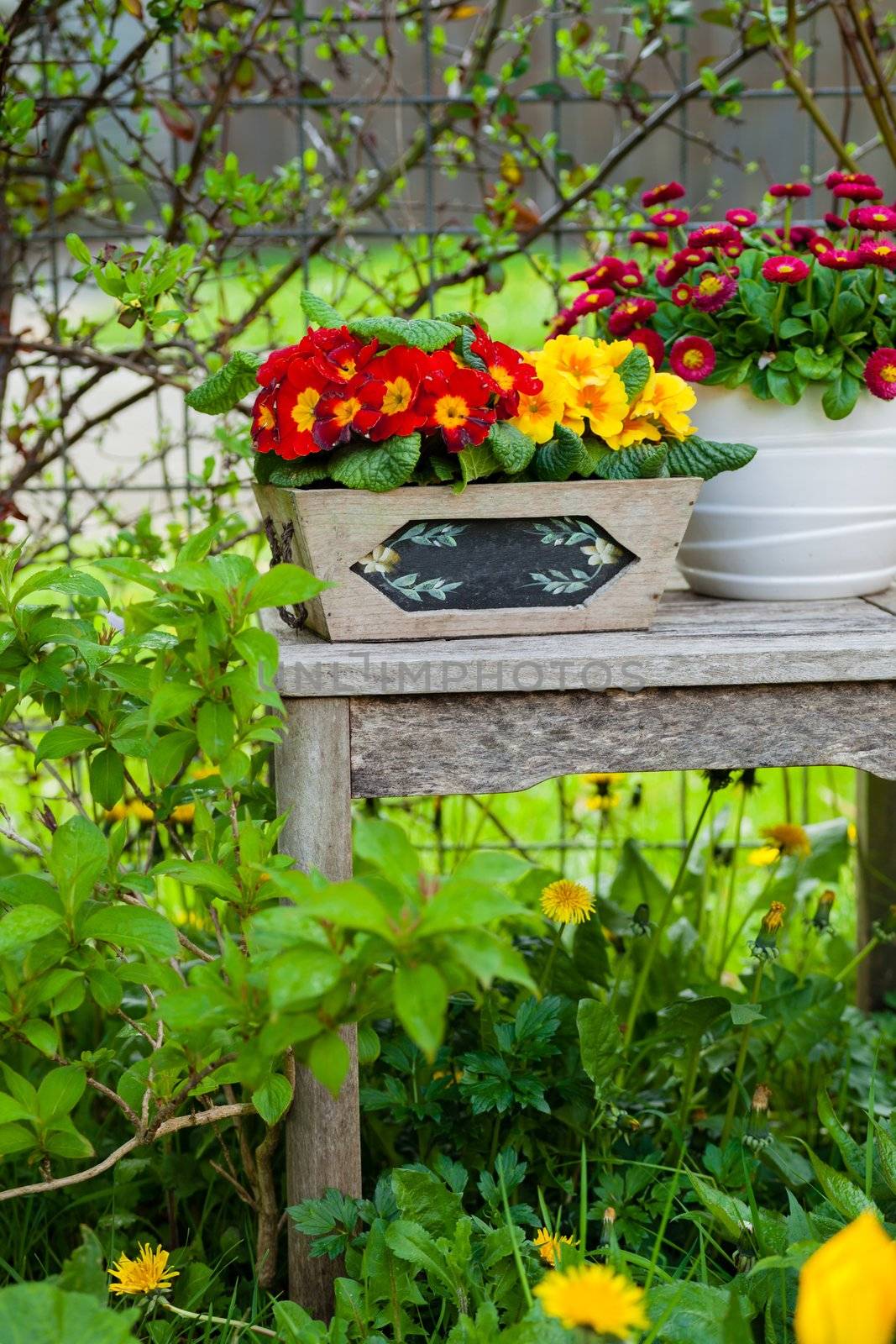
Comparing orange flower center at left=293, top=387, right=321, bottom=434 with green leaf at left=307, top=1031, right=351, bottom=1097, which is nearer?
green leaf at left=307, top=1031, right=351, bottom=1097

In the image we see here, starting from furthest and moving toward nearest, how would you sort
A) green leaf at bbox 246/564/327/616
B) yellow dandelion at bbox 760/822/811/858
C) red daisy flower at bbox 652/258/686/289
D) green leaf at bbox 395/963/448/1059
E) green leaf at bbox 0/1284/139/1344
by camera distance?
yellow dandelion at bbox 760/822/811/858, red daisy flower at bbox 652/258/686/289, green leaf at bbox 246/564/327/616, green leaf at bbox 0/1284/139/1344, green leaf at bbox 395/963/448/1059

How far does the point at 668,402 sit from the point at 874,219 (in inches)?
11.8

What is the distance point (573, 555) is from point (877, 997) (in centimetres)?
109

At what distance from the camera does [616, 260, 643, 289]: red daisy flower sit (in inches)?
52.7

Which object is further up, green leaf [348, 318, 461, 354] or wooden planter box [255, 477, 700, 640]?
green leaf [348, 318, 461, 354]

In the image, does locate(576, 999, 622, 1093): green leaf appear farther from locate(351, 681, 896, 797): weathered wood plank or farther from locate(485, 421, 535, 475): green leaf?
locate(485, 421, 535, 475): green leaf

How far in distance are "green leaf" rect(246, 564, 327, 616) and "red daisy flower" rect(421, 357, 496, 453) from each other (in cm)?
19

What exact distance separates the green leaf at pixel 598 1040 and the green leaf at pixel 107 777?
50cm

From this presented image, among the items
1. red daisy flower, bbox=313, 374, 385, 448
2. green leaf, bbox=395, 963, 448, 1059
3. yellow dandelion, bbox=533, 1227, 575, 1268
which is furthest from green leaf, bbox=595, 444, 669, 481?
yellow dandelion, bbox=533, 1227, 575, 1268

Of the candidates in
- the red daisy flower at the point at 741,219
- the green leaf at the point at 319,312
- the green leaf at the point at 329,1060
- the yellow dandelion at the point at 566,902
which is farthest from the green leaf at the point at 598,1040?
the red daisy flower at the point at 741,219

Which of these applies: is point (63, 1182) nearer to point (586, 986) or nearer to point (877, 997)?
point (586, 986)

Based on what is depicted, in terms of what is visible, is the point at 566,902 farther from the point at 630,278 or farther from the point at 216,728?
the point at 630,278

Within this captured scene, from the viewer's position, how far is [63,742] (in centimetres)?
108

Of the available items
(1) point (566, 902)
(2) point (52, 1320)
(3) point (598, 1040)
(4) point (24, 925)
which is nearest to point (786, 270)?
(1) point (566, 902)
